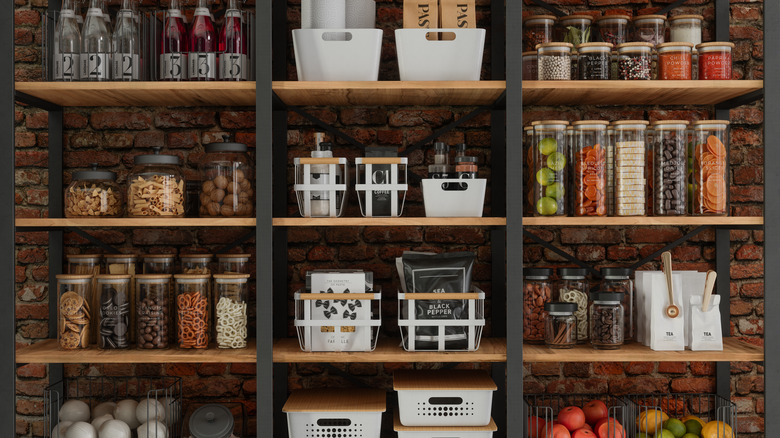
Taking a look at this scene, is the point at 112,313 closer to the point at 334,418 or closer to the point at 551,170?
the point at 334,418

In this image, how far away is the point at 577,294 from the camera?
83.0 inches

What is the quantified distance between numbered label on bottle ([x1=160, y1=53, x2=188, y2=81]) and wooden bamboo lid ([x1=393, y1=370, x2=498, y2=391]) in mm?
1249

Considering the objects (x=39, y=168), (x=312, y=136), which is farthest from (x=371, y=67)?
(x=39, y=168)

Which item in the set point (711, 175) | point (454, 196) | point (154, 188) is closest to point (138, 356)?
point (154, 188)

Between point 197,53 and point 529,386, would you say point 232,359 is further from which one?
point 529,386

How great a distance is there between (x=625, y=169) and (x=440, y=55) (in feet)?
2.33

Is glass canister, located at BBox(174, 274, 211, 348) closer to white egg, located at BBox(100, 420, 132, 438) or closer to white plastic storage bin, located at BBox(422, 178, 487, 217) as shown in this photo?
white egg, located at BBox(100, 420, 132, 438)

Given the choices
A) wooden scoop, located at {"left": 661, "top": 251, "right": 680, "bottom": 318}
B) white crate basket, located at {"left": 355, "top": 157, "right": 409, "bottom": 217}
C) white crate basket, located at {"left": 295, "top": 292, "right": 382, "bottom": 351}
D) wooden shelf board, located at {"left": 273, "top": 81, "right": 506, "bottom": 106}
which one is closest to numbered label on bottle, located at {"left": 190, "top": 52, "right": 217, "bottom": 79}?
wooden shelf board, located at {"left": 273, "top": 81, "right": 506, "bottom": 106}

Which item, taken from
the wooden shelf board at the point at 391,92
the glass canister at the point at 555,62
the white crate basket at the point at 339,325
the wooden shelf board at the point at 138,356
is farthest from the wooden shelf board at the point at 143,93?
the glass canister at the point at 555,62

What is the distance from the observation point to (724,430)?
81.5 inches

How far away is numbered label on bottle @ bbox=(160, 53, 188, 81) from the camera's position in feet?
6.64

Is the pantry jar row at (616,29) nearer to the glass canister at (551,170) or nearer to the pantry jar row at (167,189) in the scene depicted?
the glass canister at (551,170)

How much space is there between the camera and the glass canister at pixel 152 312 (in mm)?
2002

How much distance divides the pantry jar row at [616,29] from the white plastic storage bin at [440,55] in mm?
314
